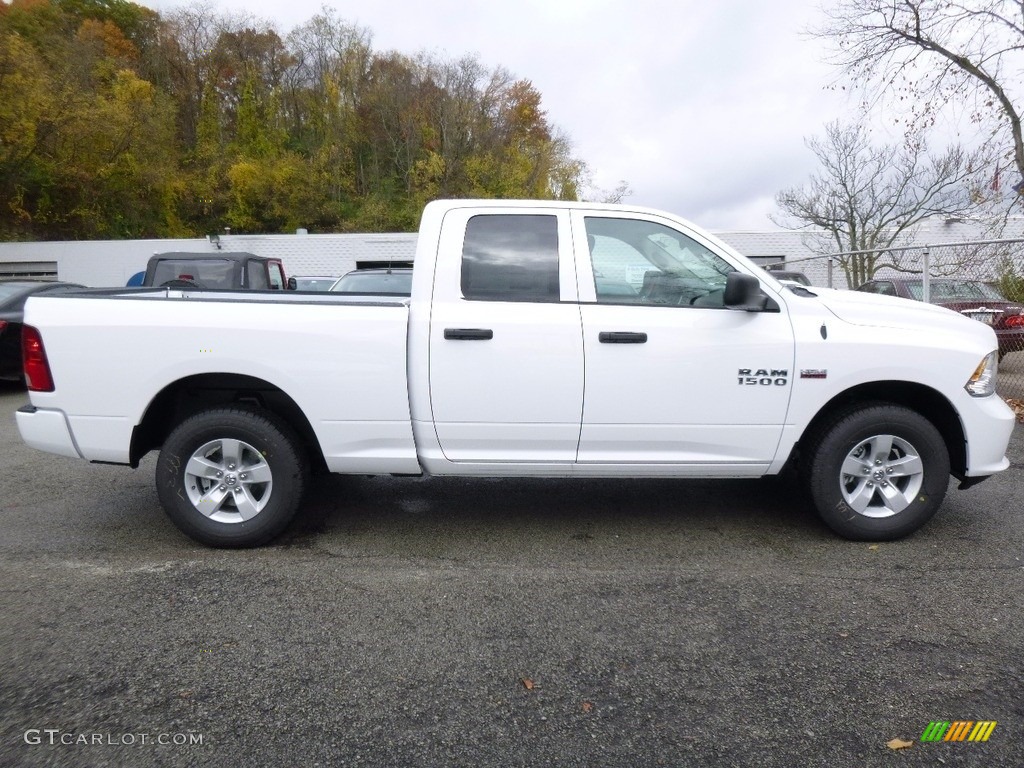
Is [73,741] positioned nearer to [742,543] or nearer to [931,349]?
[742,543]

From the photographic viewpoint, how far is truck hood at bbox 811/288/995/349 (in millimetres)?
4125

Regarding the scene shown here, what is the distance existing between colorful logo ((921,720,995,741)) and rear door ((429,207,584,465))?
2129 millimetres

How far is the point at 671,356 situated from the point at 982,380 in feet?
5.98

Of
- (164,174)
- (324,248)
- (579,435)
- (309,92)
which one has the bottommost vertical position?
(579,435)

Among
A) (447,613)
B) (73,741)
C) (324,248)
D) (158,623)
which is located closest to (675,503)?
(447,613)

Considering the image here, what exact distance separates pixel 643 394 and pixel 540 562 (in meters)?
1.09

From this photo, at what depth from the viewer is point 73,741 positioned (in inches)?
97.0

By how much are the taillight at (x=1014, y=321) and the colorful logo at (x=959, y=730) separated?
6616mm

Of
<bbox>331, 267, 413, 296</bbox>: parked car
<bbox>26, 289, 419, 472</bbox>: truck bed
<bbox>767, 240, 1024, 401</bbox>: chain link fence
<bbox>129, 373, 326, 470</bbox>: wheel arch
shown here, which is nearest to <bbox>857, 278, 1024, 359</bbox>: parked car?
<bbox>767, 240, 1024, 401</bbox>: chain link fence

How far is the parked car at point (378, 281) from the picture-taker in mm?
9289

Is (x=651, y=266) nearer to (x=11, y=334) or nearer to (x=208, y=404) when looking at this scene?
(x=208, y=404)

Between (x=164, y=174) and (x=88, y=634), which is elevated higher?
(x=164, y=174)

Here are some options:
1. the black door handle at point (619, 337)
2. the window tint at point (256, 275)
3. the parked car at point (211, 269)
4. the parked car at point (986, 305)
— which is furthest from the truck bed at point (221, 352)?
the window tint at point (256, 275)

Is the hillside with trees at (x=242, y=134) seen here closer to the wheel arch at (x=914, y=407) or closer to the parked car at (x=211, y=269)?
the parked car at (x=211, y=269)
